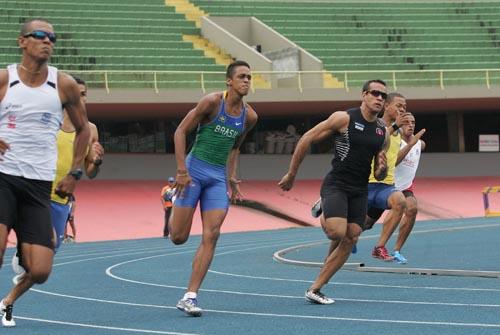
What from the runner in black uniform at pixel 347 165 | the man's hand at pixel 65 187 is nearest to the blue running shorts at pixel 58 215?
the man's hand at pixel 65 187

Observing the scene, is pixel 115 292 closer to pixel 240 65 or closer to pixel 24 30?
pixel 240 65

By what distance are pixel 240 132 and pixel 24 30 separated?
300 centimetres

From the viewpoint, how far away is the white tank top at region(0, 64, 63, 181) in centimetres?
775

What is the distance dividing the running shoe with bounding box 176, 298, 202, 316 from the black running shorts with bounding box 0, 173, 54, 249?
1729 millimetres

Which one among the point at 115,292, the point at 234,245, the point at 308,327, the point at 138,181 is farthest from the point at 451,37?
the point at 308,327

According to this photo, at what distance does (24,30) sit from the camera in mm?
7699

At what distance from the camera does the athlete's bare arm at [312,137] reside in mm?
10344

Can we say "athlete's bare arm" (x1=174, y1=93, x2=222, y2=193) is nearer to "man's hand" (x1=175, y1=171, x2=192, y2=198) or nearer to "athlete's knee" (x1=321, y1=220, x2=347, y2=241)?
"man's hand" (x1=175, y1=171, x2=192, y2=198)

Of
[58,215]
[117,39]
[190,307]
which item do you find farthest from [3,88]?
[117,39]

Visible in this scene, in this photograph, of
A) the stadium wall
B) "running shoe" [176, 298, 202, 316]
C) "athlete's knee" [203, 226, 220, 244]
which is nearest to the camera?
"running shoe" [176, 298, 202, 316]

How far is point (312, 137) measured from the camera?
10430 millimetres

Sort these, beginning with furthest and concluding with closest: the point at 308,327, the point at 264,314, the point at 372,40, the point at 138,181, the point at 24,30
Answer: the point at 372,40 → the point at 138,181 → the point at 264,314 → the point at 308,327 → the point at 24,30

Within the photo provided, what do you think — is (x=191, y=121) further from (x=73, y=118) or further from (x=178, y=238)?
(x=73, y=118)

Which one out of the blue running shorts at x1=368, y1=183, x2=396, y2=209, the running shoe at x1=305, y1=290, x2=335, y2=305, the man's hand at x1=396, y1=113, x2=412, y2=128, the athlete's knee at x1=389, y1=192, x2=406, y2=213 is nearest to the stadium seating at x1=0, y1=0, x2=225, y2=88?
the blue running shorts at x1=368, y1=183, x2=396, y2=209
